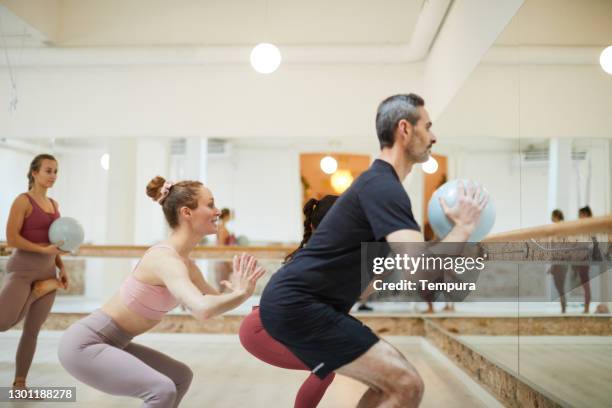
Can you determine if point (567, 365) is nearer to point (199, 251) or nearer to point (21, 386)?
point (21, 386)

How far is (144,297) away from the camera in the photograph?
7.54ft

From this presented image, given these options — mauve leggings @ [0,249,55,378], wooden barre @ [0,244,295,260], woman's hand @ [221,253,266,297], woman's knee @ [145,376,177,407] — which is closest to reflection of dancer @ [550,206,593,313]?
woman's hand @ [221,253,266,297]

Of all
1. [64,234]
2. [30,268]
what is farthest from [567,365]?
[30,268]

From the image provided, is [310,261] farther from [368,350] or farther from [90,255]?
[90,255]

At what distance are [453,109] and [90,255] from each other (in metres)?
4.36

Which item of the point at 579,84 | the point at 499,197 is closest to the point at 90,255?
the point at 499,197

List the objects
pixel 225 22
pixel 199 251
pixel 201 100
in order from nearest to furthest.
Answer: pixel 199 251
pixel 225 22
pixel 201 100

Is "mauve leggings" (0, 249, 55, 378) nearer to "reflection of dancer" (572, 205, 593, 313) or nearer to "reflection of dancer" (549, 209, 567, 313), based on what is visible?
"reflection of dancer" (549, 209, 567, 313)

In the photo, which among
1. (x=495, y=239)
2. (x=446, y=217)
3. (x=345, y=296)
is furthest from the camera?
(x=495, y=239)

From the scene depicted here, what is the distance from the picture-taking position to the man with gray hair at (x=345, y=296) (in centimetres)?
174

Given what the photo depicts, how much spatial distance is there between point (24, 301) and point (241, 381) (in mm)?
1624

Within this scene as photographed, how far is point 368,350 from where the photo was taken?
5.78 feet

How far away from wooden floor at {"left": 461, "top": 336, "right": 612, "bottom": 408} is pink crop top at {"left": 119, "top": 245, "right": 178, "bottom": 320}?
1703 millimetres

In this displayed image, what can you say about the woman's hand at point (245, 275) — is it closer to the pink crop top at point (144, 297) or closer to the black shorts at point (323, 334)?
the black shorts at point (323, 334)
